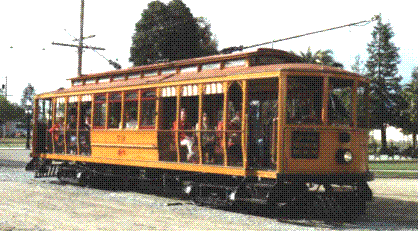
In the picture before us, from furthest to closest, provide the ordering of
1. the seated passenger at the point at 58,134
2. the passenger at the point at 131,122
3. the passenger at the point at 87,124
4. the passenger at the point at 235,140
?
the seated passenger at the point at 58,134 → the passenger at the point at 87,124 → the passenger at the point at 131,122 → the passenger at the point at 235,140

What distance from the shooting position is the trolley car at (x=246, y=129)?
37.8ft

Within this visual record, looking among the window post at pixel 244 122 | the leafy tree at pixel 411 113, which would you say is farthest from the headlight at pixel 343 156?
the leafy tree at pixel 411 113

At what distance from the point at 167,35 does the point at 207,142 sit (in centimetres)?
3409

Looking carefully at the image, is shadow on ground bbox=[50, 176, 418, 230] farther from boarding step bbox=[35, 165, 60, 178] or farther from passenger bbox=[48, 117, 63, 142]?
boarding step bbox=[35, 165, 60, 178]

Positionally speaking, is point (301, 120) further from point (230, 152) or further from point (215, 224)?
point (215, 224)

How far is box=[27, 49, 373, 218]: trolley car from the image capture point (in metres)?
11.5

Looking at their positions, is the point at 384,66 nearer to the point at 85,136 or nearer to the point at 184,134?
the point at 85,136

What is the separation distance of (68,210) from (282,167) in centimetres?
393

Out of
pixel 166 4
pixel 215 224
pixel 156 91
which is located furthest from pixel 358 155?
pixel 166 4

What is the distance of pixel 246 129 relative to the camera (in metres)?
12.1

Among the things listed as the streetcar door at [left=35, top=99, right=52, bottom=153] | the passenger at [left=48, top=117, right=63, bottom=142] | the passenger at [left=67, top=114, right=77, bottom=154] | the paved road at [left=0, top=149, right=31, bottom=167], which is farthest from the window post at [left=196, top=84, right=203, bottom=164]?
the paved road at [left=0, top=149, right=31, bottom=167]

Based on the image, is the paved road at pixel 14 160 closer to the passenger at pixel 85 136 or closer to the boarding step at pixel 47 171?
the boarding step at pixel 47 171

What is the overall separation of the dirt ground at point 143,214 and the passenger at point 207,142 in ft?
3.36

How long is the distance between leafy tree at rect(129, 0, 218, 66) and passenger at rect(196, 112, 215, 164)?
103 ft
